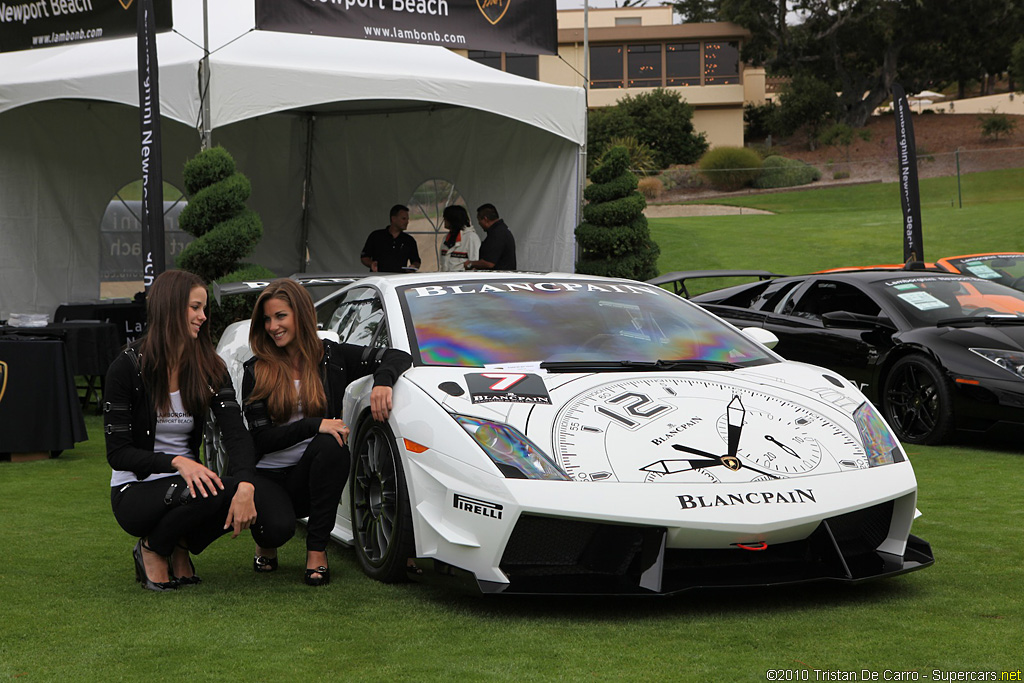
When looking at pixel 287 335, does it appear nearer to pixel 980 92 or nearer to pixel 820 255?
pixel 820 255

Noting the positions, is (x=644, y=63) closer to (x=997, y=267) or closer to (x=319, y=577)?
(x=997, y=267)

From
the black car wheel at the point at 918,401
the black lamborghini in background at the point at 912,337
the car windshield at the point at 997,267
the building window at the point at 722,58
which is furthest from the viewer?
the building window at the point at 722,58

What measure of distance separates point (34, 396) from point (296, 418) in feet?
13.8

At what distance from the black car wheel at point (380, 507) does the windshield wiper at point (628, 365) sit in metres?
0.70

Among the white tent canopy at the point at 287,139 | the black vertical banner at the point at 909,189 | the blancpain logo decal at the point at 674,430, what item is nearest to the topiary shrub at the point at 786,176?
the white tent canopy at the point at 287,139

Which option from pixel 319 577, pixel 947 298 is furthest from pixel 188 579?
pixel 947 298

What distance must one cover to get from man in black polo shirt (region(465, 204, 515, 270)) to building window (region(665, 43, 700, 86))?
1772 inches

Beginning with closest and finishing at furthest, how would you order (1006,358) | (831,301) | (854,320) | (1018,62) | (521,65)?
(1006,358), (854,320), (831,301), (1018,62), (521,65)

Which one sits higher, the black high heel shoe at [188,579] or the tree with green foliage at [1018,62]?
the tree with green foliage at [1018,62]

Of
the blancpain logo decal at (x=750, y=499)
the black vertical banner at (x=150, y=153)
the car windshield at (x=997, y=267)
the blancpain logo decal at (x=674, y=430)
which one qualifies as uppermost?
the black vertical banner at (x=150, y=153)

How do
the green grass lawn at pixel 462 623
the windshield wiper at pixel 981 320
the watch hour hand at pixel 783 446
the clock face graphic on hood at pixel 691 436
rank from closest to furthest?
1. the green grass lawn at pixel 462 623
2. the clock face graphic on hood at pixel 691 436
3. the watch hour hand at pixel 783 446
4. the windshield wiper at pixel 981 320

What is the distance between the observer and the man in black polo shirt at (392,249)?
14.1 meters

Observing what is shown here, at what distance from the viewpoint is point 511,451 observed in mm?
3904

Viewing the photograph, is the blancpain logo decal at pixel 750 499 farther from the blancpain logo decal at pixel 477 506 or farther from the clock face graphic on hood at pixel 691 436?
the blancpain logo decal at pixel 477 506
